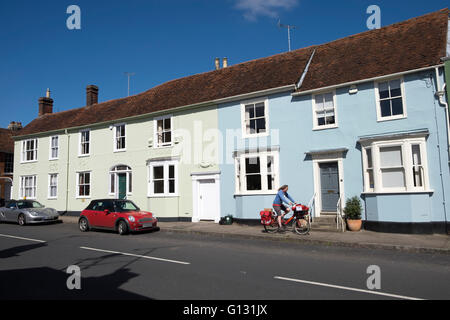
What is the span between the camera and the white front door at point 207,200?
17.3 meters

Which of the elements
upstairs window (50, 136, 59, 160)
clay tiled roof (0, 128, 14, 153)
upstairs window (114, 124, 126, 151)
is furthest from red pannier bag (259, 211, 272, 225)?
clay tiled roof (0, 128, 14, 153)

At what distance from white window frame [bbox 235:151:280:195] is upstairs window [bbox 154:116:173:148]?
4.78 meters

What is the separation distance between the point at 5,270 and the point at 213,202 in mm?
10733

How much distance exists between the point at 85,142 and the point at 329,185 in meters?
16.7

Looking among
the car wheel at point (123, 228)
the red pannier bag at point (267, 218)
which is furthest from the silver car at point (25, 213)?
the red pannier bag at point (267, 218)

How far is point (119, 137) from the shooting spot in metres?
21.4

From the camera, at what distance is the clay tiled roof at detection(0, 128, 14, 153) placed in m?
34.9

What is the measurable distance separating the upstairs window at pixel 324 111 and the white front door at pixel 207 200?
608cm

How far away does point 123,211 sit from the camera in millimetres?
14656

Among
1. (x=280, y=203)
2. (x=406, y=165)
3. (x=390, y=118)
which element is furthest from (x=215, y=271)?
(x=390, y=118)

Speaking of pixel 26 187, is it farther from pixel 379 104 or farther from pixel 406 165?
pixel 406 165

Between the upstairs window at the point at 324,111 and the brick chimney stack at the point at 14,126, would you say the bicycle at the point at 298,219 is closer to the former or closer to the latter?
the upstairs window at the point at 324,111
